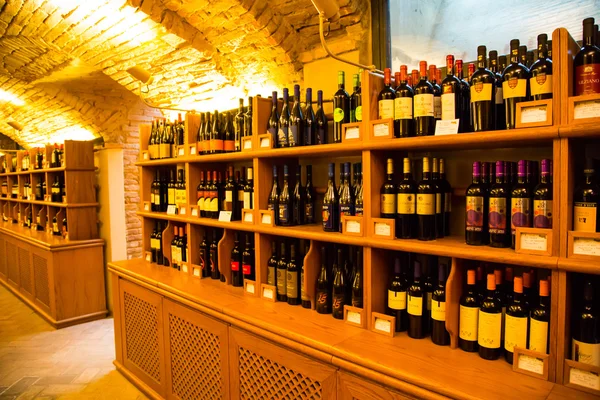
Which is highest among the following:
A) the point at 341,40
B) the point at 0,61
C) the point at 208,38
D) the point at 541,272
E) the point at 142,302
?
the point at 0,61

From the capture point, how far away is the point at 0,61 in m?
4.73

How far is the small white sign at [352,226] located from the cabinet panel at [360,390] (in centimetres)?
60

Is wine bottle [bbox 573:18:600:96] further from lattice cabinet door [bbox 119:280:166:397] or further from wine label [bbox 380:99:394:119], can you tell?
lattice cabinet door [bbox 119:280:166:397]

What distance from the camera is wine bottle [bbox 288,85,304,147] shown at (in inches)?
84.1

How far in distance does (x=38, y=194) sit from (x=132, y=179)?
5.27ft

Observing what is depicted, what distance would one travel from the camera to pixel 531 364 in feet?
4.41

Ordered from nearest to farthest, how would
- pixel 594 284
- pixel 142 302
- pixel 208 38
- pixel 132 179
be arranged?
1. pixel 594 284
2. pixel 142 302
3. pixel 208 38
4. pixel 132 179

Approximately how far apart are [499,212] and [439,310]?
447 mm

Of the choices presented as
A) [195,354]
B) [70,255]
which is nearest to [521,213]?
[195,354]

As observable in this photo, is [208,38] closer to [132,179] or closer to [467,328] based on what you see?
[132,179]

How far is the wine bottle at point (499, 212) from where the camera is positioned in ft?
4.82

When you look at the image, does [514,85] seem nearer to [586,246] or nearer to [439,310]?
[586,246]

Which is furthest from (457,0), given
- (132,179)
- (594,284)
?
(132,179)

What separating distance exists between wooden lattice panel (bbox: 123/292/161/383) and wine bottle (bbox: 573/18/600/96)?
2594 mm
